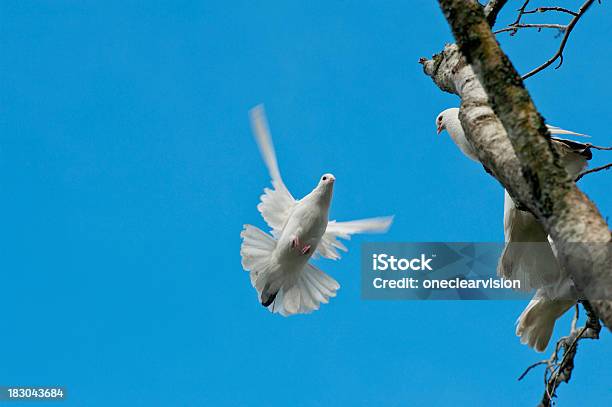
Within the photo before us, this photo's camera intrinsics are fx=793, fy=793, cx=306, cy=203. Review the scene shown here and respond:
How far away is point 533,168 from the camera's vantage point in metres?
2.64

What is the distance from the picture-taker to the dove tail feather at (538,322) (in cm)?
745

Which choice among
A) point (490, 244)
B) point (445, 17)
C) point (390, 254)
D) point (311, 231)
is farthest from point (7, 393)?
point (445, 17)

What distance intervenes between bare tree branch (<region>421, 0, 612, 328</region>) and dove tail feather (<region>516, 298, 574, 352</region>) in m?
4.19

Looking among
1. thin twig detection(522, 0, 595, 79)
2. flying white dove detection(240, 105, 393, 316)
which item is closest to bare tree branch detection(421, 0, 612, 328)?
thin twig detection(522, 0, 595, 79)

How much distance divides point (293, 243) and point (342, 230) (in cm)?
70

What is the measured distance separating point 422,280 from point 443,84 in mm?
2183

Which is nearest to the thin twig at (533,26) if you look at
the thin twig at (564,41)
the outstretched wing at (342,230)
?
the thin twig at (564,41)

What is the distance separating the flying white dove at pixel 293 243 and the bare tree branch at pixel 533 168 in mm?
5111

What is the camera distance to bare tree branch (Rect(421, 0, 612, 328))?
2409 millimetres

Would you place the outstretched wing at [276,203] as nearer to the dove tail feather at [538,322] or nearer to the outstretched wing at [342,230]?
the outstretched wing at [342,230]

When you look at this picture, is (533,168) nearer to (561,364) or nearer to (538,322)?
(561,364)

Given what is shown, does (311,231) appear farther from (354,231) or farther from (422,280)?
(422,280)

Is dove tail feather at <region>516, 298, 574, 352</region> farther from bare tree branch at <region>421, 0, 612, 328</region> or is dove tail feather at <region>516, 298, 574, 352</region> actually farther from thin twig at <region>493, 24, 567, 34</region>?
bare tree branch at <region>421, 0, 612, 328</region>

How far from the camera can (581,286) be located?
2.48 metres
